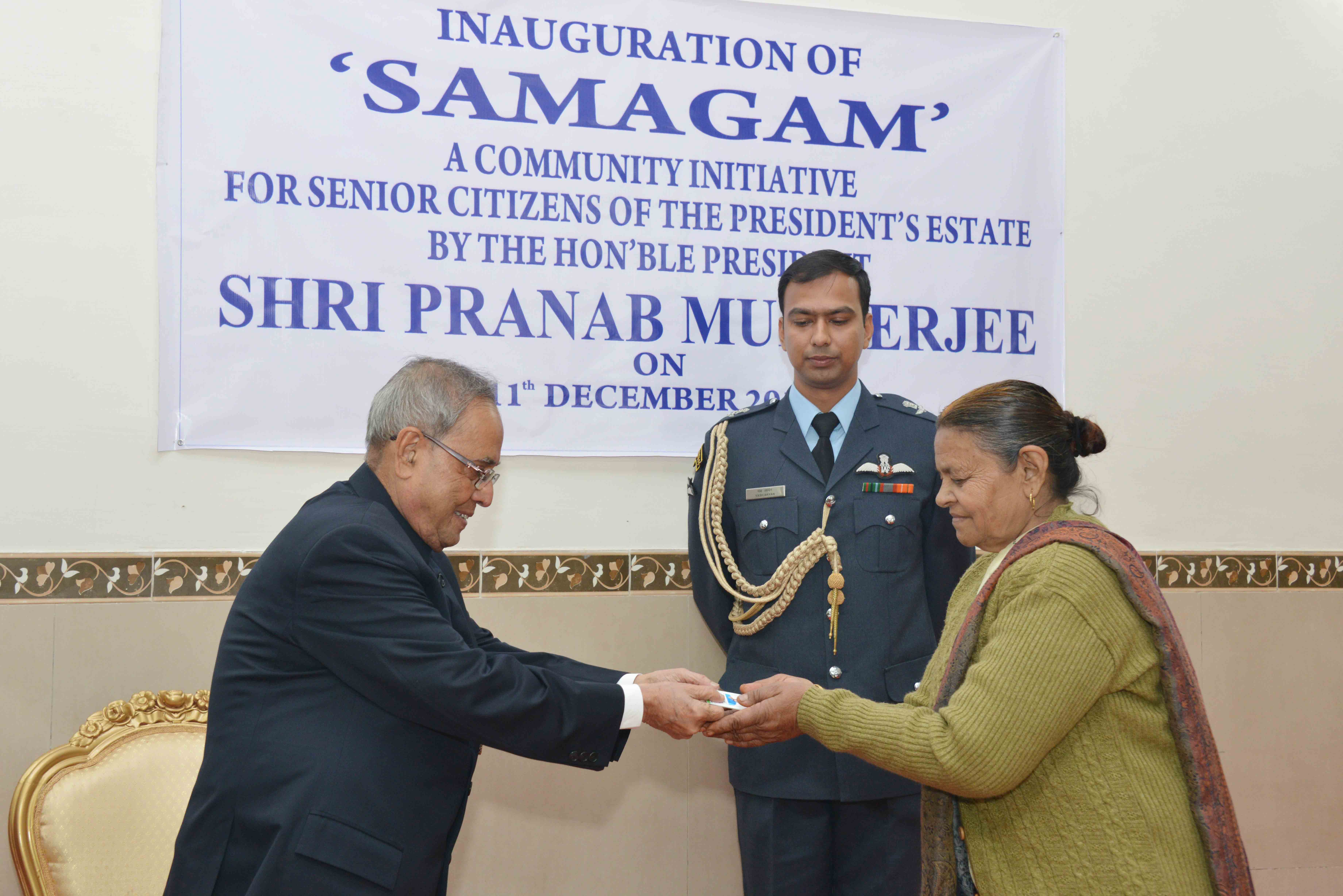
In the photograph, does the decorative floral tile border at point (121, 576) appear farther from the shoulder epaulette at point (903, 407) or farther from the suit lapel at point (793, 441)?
the shoulder epaulette at point (903, 407)

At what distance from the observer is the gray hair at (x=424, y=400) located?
6.19 feet

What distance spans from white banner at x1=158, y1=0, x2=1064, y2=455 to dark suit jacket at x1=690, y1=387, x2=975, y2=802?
441 millimetres

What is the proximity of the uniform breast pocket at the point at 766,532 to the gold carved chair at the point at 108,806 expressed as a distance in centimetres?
135

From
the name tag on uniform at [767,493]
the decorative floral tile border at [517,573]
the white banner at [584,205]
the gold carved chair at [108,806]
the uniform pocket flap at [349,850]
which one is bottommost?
the gold carved chair at [108,806]

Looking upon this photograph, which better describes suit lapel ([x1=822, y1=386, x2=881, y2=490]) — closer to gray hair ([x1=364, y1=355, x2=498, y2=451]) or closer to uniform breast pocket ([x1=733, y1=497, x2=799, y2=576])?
uniform breast pocket ([x1=733, y1=497, x2=799, y2=576])

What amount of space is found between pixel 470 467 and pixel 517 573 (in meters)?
1.04

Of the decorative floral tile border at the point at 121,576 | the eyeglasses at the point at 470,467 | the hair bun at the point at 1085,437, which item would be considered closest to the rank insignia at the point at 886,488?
the hair bun at the point at 1085,437

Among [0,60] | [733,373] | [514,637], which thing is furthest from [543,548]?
[0,60]

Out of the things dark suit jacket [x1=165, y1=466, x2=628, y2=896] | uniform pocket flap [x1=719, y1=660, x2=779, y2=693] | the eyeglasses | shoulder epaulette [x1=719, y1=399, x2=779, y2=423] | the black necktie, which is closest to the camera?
dark suit jacket [x1=165, y1=466, x2=628, y2=896]

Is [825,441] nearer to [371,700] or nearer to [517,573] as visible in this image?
[517,573]

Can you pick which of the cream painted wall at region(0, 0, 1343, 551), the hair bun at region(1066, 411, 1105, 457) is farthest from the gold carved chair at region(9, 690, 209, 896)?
the hair bun at region(1066, 411, 1105, 457)

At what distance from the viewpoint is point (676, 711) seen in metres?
2.07

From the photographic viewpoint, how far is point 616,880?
9.61ft

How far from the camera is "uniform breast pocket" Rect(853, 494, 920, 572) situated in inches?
98.6
